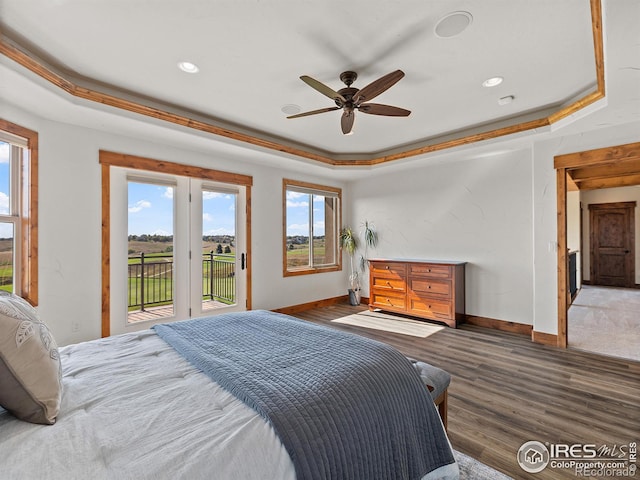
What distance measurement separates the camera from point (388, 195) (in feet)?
19.1

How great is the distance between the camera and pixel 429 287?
476cm

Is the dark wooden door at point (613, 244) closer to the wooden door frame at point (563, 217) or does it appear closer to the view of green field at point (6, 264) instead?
the wooden door frame at point (563, 217)

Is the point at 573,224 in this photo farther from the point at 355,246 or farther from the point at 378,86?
the point at 378,86

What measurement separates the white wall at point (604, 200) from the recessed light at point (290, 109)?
8.95 meters

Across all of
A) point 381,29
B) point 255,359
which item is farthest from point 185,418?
point 381,29

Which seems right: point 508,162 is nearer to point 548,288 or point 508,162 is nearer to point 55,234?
point 548,288

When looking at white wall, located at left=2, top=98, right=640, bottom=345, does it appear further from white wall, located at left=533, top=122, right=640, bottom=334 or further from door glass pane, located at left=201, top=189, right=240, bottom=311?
door glass pane, located at left=201, top=189, right=240, bottom=311

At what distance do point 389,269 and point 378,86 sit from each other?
334 cm

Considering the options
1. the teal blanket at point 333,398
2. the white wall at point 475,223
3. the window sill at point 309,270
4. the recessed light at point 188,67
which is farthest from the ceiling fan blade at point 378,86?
the window sill at point 309,270

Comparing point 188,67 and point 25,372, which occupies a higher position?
point 188,67

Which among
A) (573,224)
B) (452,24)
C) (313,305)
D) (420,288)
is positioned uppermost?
(452,24)

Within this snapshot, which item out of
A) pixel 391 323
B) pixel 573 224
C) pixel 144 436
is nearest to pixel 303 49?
pixel 144 436

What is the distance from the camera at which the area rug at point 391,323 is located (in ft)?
14.3

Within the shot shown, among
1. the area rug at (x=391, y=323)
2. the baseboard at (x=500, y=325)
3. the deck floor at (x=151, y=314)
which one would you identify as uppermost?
the deck floor at (x=151, y=314)
